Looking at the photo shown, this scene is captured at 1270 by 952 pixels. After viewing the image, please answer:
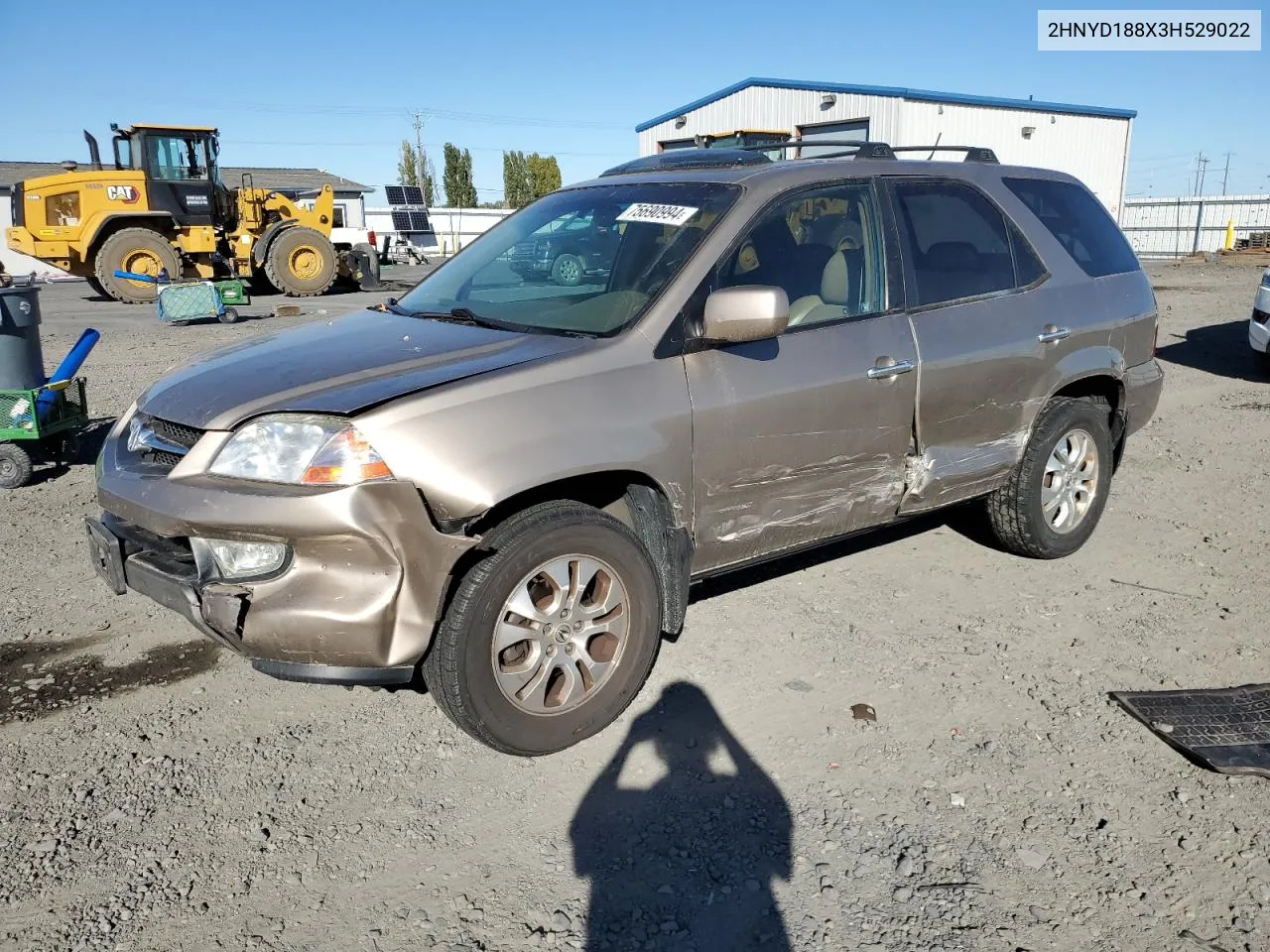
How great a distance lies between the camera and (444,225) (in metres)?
42.9

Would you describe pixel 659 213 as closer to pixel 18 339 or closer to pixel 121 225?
pixel 18 339

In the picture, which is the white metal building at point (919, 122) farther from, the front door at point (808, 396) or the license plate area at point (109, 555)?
the license plate area at point (109, 555)

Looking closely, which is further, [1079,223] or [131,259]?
[131,259]

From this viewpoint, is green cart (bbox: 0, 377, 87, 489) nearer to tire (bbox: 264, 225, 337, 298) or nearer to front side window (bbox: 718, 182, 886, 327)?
front side window (bbox: 718, 182, 886, 327)

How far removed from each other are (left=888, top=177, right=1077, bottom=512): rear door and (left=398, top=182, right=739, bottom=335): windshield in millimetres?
1009

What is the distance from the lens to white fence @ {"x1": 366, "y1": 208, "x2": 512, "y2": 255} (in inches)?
1604

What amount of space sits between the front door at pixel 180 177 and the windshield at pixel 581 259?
1732 centimetres

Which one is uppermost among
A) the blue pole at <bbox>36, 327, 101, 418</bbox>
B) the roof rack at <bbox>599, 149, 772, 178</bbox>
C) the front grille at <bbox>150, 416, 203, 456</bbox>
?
the roof rack at <bbox>599, 149, 772, 178</bbox>

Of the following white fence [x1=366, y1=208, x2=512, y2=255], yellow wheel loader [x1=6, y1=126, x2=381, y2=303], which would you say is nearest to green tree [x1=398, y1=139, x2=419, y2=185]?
white fence [x1=366, y1=208, x2=512, y2=255]

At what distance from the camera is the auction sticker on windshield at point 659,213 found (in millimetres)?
3776

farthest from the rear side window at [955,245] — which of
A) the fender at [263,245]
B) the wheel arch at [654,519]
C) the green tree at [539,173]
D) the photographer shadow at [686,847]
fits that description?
the green tree at [539,173]

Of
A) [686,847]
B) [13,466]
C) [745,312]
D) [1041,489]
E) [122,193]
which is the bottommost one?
[686,847]

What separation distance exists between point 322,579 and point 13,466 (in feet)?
15.0

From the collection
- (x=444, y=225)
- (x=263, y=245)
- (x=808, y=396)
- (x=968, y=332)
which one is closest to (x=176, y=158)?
(x=263, y=245)
